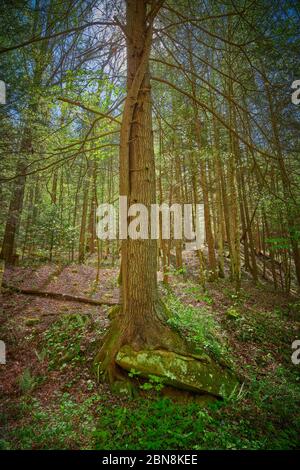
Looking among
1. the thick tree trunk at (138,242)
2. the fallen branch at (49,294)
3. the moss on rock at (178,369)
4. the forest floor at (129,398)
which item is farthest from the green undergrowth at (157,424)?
the fallen branch at (49,294)

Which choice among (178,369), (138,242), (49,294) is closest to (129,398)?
(178,369)

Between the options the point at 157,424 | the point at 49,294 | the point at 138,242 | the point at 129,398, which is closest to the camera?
the point at 157,424

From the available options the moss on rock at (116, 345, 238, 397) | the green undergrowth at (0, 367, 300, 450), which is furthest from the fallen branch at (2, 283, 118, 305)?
the moss on rock at (116, 345, 238, 397)

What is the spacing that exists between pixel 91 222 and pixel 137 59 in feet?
48.5

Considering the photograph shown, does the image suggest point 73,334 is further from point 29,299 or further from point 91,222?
point 91,222

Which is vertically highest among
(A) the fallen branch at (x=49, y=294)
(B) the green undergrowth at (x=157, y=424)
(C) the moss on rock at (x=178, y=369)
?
(A) the fallen branch at (x=49, y=294)

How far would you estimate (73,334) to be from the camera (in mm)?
5277

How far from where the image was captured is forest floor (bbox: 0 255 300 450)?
2957 millimetres

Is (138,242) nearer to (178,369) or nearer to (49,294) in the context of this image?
(178,369)

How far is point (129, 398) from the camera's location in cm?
356

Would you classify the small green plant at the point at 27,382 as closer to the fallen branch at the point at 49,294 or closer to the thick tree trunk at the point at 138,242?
the thick tree trunk at the point at 138,242

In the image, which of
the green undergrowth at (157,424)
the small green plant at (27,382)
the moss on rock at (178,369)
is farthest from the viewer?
the small green plant at (27,382)

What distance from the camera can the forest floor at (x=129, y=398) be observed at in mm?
2957

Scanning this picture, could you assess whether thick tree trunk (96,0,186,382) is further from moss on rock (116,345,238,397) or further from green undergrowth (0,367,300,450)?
green undergrowth (0,367,300,450)
